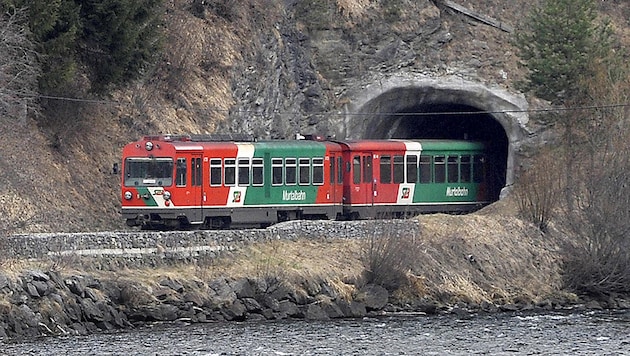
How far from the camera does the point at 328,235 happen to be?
134ft

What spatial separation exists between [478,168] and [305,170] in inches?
360

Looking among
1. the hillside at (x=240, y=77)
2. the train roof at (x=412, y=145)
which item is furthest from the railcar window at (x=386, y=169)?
the hillside at (x=240, y=77)

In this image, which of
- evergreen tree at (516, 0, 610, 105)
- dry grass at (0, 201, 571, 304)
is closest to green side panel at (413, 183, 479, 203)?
dry grass at (0, 201, 571, 304)

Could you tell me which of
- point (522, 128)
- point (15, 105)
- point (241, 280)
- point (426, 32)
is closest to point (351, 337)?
point (241, 280)

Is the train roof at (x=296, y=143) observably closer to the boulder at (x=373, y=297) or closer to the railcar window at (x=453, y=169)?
the railcar window at (x=453, y=169)

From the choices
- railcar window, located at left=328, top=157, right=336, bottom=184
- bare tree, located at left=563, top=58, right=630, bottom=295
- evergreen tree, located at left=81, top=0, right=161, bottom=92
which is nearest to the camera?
evergreen tree, located at left=81, top=0, right=161, bottom=92

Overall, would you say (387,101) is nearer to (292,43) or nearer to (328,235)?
(292,43)

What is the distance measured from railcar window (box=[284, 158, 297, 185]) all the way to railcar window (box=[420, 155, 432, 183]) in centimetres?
595

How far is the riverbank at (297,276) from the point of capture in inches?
1259

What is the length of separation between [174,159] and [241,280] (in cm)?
578

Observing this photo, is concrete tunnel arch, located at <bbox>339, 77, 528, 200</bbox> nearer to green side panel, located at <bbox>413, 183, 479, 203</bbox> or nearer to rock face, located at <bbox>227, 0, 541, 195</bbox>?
rock face, located at <bbox>227, 0, 541, 195</bbox>

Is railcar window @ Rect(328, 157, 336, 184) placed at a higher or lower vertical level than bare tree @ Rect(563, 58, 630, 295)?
higher

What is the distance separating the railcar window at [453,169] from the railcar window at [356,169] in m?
4.44

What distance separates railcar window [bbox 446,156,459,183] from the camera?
48531mm
